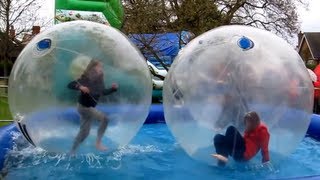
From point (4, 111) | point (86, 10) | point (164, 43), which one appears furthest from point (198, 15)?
A: point (4, 111)

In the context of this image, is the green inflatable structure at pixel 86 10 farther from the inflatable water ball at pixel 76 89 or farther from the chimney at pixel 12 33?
the chimney at pixel 12 33

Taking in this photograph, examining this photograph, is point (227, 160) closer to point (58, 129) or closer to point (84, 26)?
point (58, 129)

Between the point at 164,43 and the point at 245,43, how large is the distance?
33.9ft

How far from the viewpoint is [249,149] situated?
14.6 ft

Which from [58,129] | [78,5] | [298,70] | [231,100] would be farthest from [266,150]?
[78,5]

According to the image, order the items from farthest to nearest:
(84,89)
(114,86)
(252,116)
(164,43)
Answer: (164,43) < (114,86) < (84,89) < (252,116)

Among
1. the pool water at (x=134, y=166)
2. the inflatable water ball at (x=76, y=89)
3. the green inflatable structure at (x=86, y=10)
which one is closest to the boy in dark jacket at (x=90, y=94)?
the inflatable water ball at (x=76, y=89)

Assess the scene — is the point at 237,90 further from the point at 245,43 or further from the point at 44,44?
the point at 44,44

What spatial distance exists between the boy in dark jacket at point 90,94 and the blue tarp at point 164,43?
29.9ft

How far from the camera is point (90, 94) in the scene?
4562 millimetres

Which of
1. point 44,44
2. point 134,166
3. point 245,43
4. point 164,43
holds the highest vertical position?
point 245,43

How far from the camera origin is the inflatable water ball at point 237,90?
440 cm

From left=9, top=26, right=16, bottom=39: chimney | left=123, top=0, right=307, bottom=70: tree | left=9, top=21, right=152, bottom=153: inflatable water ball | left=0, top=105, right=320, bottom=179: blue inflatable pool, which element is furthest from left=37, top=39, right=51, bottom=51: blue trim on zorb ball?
left=9, top=26, right=16, bottom=39: chimney

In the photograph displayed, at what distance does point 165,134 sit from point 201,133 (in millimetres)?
2135
